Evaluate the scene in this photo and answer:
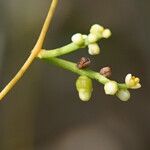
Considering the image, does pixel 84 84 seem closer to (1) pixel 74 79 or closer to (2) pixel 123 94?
(2) pixel 123 94

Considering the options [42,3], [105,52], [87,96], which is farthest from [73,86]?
[87,96]

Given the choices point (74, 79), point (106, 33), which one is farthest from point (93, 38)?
point (74, 79)

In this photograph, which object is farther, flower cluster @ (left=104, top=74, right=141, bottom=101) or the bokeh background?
the bokeh background

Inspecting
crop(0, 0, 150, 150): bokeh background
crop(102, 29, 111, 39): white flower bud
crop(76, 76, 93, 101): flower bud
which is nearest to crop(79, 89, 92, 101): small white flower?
crop(76, 76, 93, 101): flower bud

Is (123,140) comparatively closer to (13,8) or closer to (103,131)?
(103,131)

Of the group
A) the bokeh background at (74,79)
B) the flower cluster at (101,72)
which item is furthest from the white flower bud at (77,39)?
the bokeh background at (74,79)

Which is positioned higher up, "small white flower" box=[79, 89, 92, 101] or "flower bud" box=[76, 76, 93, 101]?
"flower bud" box=[76, 76, 93, 101]

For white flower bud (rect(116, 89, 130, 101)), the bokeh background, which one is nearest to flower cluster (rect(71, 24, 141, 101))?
white flower bud (rect(116, 89, 130, 101))

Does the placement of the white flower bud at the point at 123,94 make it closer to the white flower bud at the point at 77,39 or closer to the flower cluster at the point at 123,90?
the flower cluster at the point at 123,90

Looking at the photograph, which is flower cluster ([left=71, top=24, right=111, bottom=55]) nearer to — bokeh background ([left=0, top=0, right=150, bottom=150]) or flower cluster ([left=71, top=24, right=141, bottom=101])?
flower cluster ([left=71, top=24, right=141, bottom=101])
